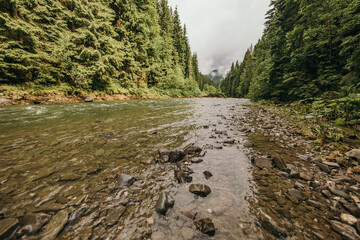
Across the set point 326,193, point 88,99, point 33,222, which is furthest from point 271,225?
point 88,99

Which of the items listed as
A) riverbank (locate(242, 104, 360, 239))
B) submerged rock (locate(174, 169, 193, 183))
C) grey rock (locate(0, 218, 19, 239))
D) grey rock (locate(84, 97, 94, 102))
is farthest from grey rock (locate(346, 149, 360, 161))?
grey rock (locate(84, 97, 94, 102))

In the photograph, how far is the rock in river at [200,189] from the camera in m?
1.98

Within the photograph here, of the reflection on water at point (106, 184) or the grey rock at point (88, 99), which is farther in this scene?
the grey rock at point (88, 99)

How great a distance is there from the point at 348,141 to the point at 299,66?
28.6 ft

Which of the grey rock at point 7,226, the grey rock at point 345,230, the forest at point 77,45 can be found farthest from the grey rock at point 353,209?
the forest at point 77,45

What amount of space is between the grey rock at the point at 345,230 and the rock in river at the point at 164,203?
6.17ft

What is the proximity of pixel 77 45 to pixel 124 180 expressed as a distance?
1867 centimetres

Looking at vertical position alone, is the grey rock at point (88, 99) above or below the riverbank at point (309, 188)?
above

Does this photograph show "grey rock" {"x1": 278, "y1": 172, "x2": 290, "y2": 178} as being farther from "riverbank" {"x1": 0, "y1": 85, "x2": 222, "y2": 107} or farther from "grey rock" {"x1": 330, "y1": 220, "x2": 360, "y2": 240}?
"riverbank" {"x1": 0, "y1": 85, "x2": 222, "y2": 107}

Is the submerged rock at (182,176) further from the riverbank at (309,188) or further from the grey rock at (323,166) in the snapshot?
the grey rock at (323,166)

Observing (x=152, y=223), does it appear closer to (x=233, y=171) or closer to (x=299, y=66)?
(x=233, y=171)

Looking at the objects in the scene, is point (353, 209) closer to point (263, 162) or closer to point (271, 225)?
point (271, 225)

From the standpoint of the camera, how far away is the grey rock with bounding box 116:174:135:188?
213cm

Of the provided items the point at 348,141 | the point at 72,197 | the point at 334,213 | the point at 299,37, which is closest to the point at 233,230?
the point at 334,213
